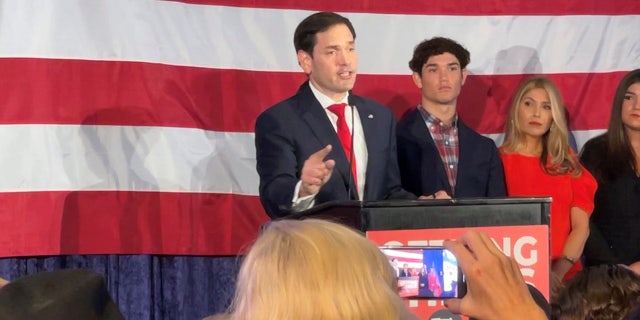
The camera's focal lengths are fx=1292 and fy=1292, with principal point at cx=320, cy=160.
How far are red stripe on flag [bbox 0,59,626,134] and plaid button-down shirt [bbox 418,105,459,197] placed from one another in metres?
0.47

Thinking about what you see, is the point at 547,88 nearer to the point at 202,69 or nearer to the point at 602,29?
the point at 602,29

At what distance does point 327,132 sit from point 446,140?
0.68 m

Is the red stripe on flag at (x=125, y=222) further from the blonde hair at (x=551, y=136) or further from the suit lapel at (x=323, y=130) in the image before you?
the blonde hair at (x=551, y=136)

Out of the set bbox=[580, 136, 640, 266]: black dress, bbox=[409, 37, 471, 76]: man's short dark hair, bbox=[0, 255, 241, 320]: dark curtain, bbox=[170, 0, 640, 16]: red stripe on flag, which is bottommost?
bbox=[0, 255, 241, 320]: dark curtain

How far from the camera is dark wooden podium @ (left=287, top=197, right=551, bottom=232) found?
10.6 feet

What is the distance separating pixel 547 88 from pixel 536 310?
3.09 meters

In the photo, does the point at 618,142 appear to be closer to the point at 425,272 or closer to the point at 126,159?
the point at 126,159

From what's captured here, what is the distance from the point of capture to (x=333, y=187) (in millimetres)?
4055

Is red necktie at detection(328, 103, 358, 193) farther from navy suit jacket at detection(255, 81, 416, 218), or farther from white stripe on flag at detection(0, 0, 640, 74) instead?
white stripe on flag at detection(0, 0, 640, 74)

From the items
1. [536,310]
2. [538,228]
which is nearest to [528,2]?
[538,228]

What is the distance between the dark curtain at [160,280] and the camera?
15.4 ft

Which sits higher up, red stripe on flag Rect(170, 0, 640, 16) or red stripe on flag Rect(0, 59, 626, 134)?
red stripe on flag Rect(170, 0, 640, 16)

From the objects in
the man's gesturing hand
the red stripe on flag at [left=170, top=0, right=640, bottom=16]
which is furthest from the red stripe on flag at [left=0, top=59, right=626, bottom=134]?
the man's gesturing hand

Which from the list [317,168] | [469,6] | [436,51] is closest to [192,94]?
[436,51]
